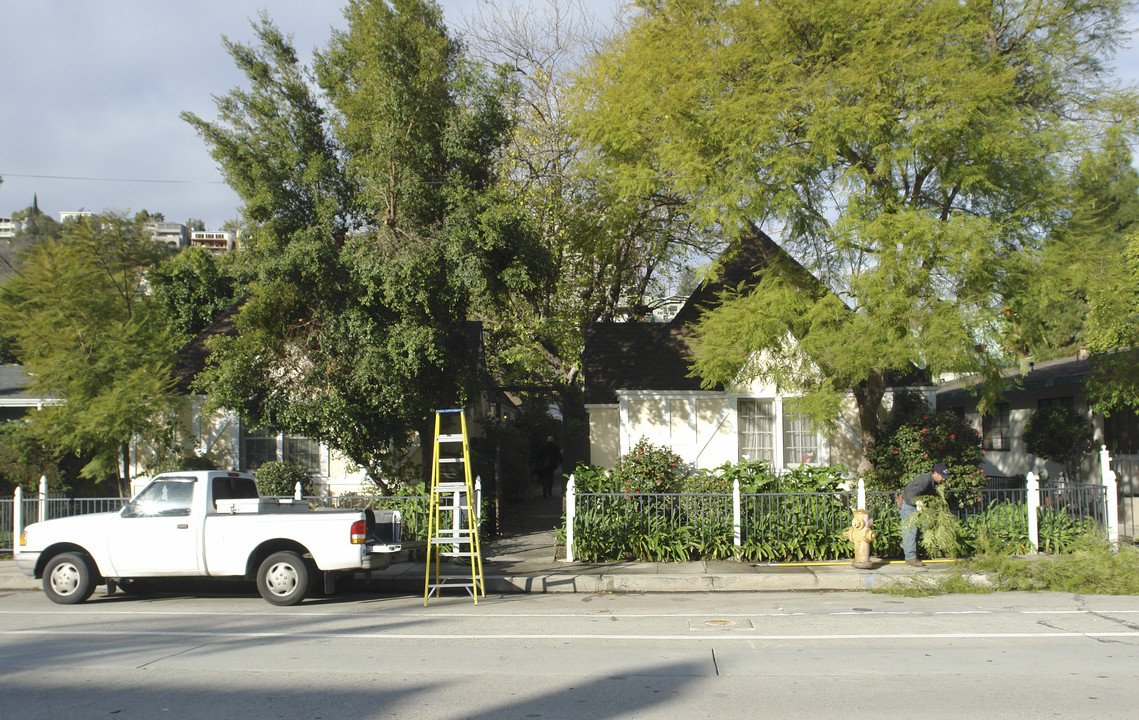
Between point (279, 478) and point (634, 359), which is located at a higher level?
point (634, 359)

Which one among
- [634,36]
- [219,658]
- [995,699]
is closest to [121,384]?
[219,658]

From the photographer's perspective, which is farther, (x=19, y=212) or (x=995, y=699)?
(x=19, y=212)

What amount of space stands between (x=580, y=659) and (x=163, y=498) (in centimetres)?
634

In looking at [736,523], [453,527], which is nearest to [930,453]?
[736,523]

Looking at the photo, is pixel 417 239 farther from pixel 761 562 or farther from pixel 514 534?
pixel 761 562

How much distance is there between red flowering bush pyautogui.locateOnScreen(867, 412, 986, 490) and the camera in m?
14.1

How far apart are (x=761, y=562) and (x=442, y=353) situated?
20.9 ft

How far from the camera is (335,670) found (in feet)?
22.9

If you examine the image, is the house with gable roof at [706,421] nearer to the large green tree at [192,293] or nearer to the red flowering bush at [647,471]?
the red flowering bush at [647,471]

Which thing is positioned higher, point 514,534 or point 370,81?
point 370,81

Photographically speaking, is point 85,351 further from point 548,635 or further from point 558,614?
point 548,635

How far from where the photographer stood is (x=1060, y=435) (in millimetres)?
18094

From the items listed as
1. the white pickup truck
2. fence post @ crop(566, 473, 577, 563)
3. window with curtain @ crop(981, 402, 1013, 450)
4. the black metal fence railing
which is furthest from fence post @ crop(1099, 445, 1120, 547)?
the white pickup truck

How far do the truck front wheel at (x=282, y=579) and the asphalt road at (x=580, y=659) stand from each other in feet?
0.58
